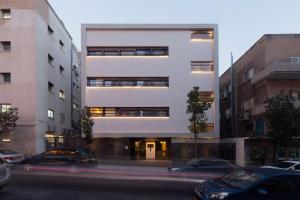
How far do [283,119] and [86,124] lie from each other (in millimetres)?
18616

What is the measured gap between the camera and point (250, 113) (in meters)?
49.9

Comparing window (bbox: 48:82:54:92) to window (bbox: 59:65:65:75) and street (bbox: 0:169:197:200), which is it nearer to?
window (bbox: 59:65:65:75)

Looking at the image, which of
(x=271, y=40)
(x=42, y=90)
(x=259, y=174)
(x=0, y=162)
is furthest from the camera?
(x=42, y=90)

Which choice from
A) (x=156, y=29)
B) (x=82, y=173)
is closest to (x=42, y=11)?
(x=156, y=29)

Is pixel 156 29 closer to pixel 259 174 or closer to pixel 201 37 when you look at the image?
pixel 201 37

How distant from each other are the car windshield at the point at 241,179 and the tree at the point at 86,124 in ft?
116

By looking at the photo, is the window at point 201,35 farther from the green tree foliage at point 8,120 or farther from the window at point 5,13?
the green tree foliage at point 8,120

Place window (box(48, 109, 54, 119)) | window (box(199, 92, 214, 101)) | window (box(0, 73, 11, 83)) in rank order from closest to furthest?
window (box(0, 73, 11, 83)) → window (box(199, 92, 214, 101)) → window (box(48, 109, 54, 119))

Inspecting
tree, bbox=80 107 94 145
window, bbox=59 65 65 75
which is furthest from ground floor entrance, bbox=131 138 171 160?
window, bbox=59 65 65 75

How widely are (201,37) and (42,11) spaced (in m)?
15.8

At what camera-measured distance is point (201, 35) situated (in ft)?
165

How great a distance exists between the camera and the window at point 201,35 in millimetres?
50125

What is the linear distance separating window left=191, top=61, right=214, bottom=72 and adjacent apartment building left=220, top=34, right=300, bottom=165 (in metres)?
4.26

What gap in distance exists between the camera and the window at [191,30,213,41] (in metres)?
50.1
